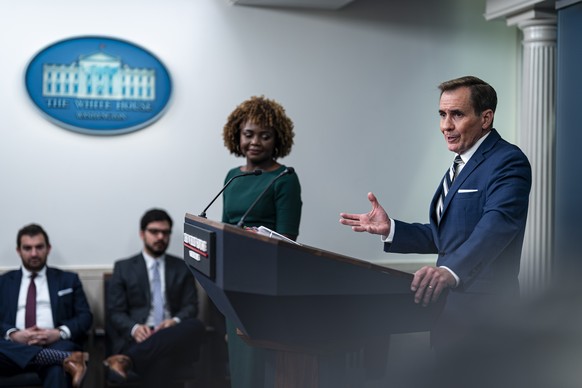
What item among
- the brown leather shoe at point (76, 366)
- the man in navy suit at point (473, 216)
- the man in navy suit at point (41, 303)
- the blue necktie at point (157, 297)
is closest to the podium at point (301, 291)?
the man in navy suit at point (473, 216)

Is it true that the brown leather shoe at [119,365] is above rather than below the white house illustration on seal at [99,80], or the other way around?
below

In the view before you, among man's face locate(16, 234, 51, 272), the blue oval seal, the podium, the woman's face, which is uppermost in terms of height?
the blue oval seal

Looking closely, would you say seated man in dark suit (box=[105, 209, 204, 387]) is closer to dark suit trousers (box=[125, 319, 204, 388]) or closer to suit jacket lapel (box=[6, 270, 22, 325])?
dark suit trousers (box=[125, 319, 204, 388])

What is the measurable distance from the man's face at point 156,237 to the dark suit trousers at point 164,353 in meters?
0.50

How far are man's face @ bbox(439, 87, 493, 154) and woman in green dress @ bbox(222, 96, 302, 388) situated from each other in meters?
1.16

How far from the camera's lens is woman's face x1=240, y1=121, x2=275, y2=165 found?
344 centimetres

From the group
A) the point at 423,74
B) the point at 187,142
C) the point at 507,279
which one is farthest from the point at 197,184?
the point at 507,279

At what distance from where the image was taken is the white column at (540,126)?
205 inches

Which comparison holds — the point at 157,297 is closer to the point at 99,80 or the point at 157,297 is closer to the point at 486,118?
the point at 99,80

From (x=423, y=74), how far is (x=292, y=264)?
4.39 metres

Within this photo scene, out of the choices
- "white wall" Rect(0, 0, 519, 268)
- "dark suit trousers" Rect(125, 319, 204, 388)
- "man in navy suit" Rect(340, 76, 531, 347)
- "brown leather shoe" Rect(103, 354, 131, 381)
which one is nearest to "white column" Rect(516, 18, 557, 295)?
"white wall" Rect(0, 0, 519, 268)

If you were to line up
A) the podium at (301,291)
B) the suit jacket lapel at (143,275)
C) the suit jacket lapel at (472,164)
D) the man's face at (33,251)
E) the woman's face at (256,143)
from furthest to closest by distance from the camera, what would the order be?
the suit jacket lapel at (143,275) < the man's face at (33,251) < the woman's face at (256,143) < the suit jacket lapel at (472,164) < the podium at (301,291)

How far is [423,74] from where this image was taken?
19.0ft

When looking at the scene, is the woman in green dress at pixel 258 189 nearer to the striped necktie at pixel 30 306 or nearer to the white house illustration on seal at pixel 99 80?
the white house illustration on seal at pixel 99 80
